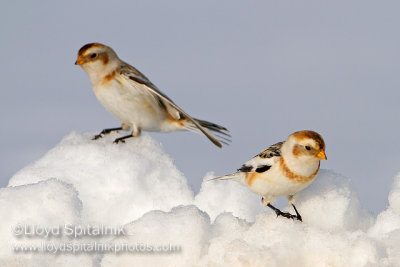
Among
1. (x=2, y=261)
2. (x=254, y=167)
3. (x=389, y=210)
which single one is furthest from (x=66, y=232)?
(x=389, y=210)

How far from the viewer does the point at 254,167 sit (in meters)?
8.91

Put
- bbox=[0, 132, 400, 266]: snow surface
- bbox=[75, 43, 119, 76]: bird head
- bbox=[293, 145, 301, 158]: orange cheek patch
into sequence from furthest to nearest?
bbox=[75, 43, 119, 76]: bird head
bbox=[293, 145, 301, 158]: orange cheek patch
bbox=[0, 132, 400, 266]: snow surface

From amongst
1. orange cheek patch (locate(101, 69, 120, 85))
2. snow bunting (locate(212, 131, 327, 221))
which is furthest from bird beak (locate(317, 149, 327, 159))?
orange cheek patch (locate(101, 69, 120, 85))

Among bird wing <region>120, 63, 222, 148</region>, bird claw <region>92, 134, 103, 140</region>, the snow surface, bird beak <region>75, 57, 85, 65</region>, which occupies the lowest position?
the snow surface

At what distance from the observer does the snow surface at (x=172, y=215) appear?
293 inches

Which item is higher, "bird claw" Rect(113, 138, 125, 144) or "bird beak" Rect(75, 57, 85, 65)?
"bird beak" Rect(75, 57, 85, 65)

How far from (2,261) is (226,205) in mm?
3419

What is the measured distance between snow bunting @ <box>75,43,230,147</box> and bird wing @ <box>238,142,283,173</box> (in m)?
1.21

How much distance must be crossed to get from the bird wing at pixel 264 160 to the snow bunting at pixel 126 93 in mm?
1213

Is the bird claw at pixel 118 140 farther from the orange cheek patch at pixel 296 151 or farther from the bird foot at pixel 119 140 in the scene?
the orange cheek patch at pixel 296 151

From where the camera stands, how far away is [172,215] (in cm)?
787

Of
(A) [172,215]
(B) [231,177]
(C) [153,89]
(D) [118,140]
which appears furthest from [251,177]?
(D) [118,140]

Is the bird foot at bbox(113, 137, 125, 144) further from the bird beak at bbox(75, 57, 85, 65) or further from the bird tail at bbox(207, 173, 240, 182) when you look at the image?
the bird tail at bbox(207, 173, 240, 182)

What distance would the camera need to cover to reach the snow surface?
744cm
